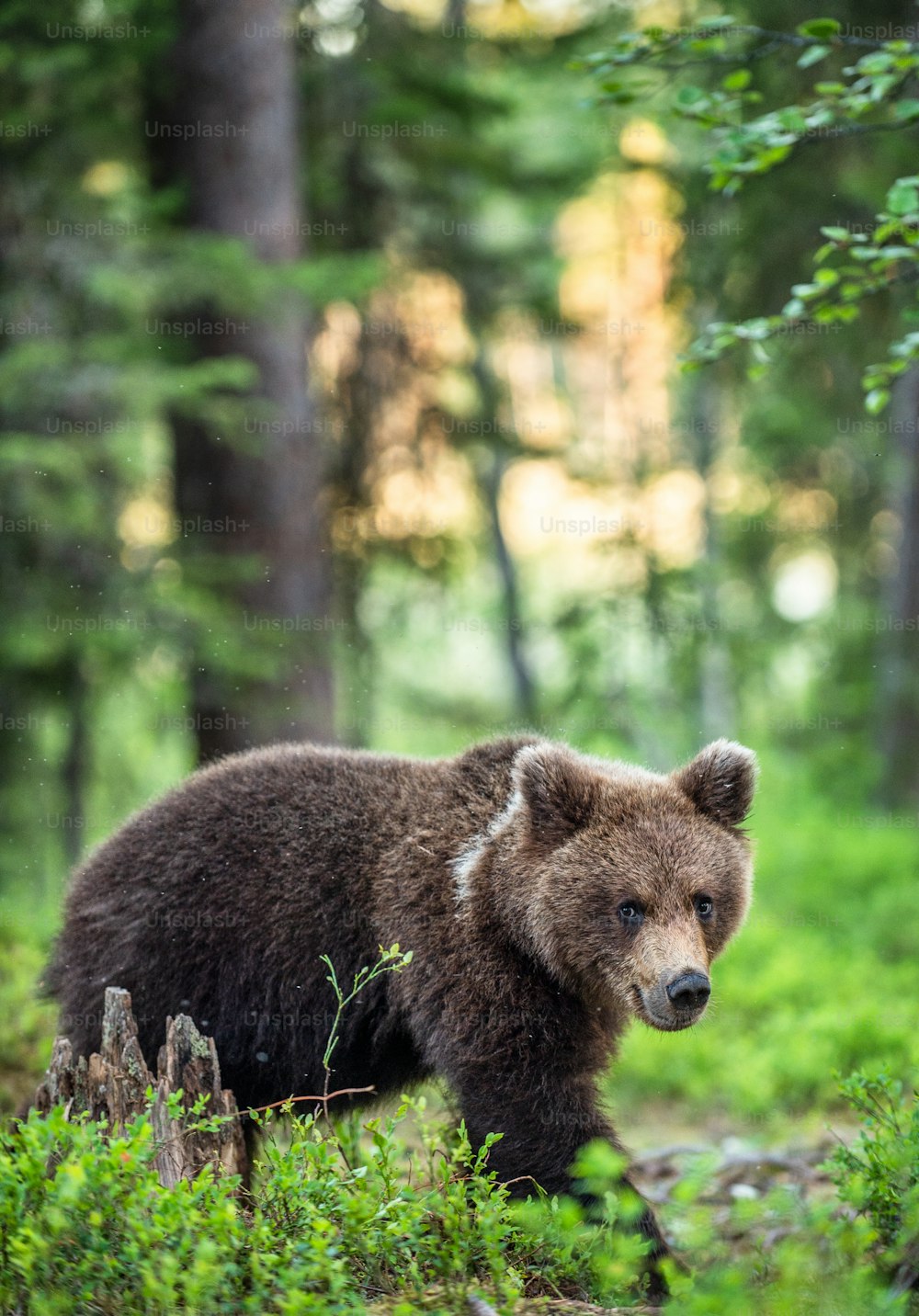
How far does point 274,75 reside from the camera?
1191 centimetres

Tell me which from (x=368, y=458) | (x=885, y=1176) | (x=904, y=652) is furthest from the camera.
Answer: (x=904, y=652)

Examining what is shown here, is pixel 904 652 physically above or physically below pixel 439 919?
below

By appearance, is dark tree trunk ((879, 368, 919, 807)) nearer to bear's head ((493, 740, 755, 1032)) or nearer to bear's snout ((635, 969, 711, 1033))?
bear's head ((493, 740, 755, 1032))

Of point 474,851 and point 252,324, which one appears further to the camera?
point 252,324

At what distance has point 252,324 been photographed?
39.2 feet

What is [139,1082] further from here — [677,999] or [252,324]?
[252,324]

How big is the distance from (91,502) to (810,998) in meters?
6.96

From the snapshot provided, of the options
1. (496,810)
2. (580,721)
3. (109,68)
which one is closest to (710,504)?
(580,721)

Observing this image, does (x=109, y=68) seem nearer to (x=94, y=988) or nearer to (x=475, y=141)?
(x=475, y=141)

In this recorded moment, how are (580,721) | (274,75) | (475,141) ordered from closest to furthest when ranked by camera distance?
1. (274,75)
2. (475,141)
3. (580,721)

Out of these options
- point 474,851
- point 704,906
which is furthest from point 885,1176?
point 474,851

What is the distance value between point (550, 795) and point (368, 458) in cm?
930

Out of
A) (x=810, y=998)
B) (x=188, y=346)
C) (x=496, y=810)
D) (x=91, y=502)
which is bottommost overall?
(x=810, y=998)

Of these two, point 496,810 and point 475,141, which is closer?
point 496,810
